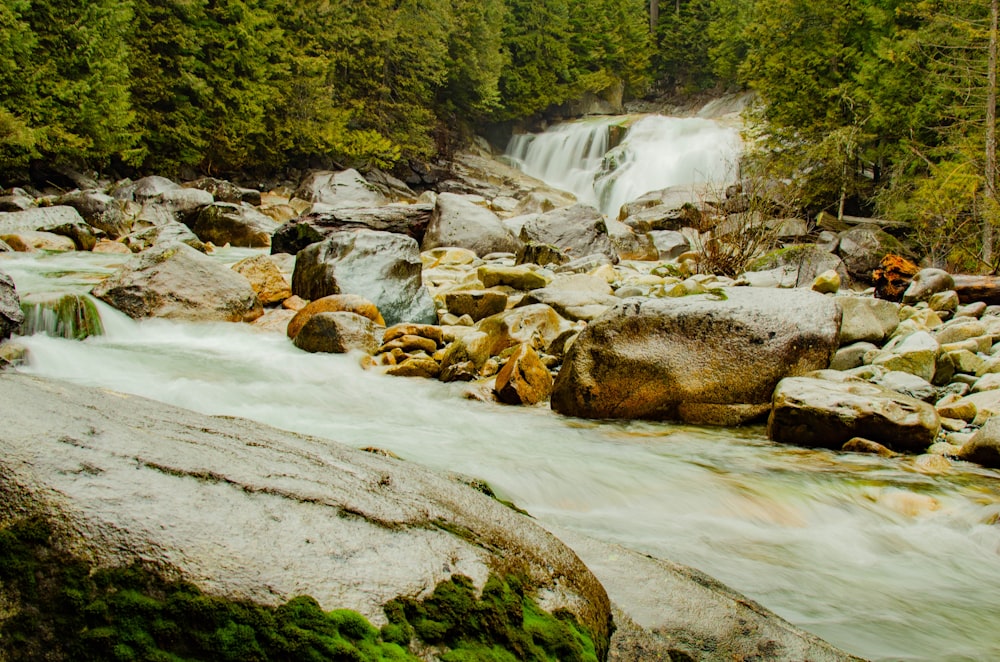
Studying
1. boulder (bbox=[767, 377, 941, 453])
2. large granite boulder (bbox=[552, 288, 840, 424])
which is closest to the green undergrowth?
boulder (bbox=[767, 377, 941, 453])

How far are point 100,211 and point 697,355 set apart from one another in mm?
13848

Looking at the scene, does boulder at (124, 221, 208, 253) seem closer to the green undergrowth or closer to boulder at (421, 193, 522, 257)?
boulder at (421, 193, 522, 257)

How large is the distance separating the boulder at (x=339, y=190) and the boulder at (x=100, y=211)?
8036mm

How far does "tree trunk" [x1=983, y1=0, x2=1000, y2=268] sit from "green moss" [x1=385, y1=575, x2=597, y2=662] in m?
11.7

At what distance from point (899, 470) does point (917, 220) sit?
10.0 m

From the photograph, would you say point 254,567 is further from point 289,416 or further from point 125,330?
point 125,330

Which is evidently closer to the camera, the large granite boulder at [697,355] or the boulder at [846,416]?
the boulder at [846,416]

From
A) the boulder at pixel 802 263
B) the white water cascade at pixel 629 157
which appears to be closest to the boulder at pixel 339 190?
the white water cascade at pixel 629 157

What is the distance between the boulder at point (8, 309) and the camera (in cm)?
519

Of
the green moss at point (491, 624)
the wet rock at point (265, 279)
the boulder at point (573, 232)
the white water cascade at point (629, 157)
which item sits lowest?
the green moss at point (491, 624)

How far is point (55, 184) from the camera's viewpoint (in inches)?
698

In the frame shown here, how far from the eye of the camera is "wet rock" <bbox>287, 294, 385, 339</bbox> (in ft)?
25.3

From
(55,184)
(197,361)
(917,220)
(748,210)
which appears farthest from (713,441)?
(55,184)

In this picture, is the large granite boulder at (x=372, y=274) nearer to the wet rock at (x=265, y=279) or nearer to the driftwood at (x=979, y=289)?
the wet rock at (x=265, y=279)
